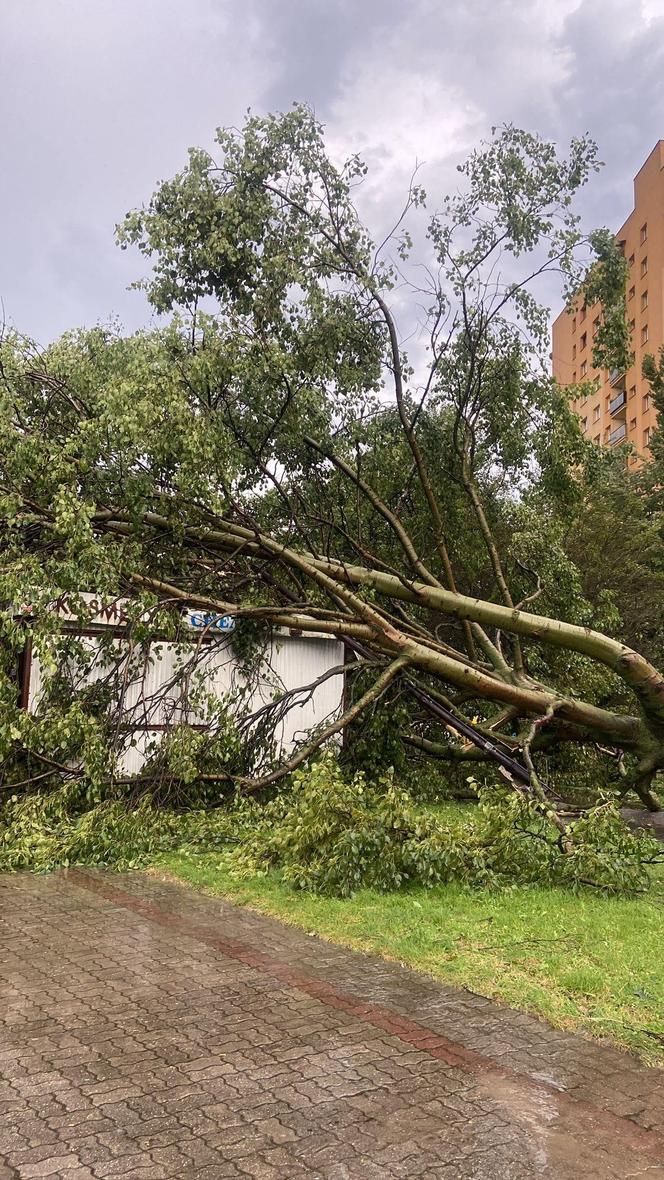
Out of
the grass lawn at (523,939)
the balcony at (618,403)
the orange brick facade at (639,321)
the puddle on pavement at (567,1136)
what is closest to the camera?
the puddle on pavement at (567,1136)

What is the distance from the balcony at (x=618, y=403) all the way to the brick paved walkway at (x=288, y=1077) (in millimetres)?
45030

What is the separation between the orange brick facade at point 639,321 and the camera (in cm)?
3969

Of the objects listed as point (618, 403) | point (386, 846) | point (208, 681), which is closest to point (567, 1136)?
point (386, 846)

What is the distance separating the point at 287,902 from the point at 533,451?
7449 mm

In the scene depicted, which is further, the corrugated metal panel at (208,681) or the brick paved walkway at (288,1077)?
the corrugated metal panel at (208,681)

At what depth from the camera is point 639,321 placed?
41594 millimetres

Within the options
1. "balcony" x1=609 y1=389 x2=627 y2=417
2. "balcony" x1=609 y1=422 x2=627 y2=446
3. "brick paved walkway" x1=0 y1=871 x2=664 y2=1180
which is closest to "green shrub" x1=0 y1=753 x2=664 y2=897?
"brick paved walkway" x1=0 y1=871 x2=664 y2=1180

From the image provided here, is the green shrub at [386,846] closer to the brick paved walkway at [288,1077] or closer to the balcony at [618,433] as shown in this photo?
the brick paved walkway at [288,1077]

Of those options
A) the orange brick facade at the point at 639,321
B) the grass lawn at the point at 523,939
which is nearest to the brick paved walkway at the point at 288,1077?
the grass lawn at the point at 523,939

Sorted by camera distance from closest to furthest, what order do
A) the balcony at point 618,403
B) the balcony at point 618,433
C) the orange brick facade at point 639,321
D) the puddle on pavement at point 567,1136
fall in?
the puddle on pavement at point 567,1136, the orange brick facade at point 639,321, the balcony at point 618,403, the balcony at point 618,433

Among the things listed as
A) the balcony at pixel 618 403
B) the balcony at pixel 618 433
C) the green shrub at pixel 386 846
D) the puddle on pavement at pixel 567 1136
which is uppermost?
the balcony at pixel 618 403

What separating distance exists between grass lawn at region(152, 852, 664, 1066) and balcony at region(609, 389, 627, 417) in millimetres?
42616

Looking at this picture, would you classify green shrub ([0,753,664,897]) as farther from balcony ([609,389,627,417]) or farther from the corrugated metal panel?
balcony ([609,389,627,417])

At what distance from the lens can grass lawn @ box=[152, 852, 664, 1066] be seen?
12.6 ft
